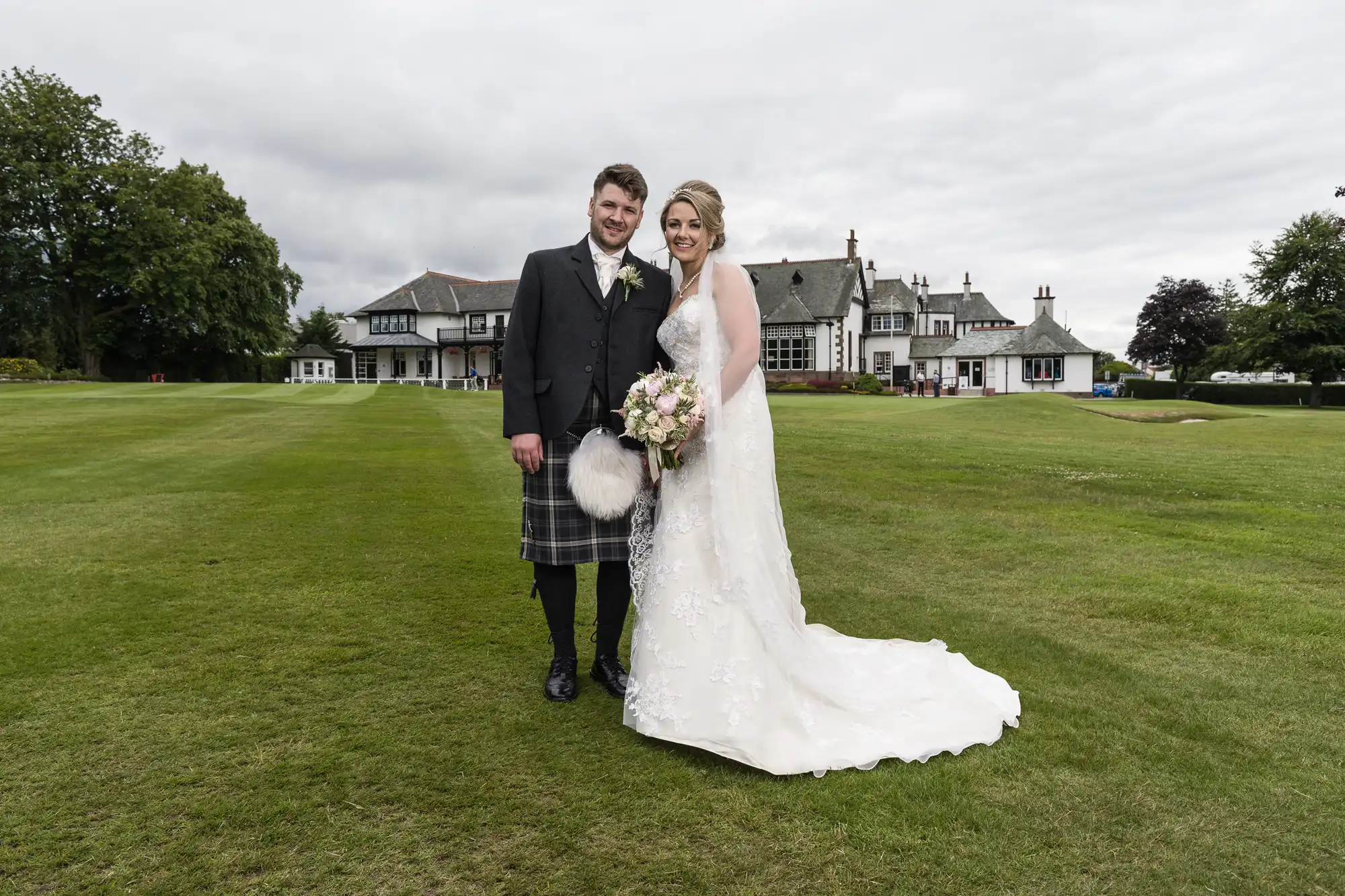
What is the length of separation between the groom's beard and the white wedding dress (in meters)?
0.32

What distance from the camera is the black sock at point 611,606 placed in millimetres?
4211

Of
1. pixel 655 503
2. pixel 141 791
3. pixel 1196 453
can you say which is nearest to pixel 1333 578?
pixel 655 503

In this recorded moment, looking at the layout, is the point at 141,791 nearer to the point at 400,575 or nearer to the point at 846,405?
the point at 400,575

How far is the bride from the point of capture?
11.3 ft

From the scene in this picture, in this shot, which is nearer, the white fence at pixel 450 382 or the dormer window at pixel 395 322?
the white fence at pixel 450 382

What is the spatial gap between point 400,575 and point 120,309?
50107 millimetres

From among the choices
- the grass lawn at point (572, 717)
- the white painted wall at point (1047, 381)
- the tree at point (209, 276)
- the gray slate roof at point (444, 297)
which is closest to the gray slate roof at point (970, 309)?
the white painted wall at point (1047, 381)

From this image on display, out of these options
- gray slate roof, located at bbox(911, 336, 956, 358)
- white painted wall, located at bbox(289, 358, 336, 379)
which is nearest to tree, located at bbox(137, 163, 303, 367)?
white painted wall, located at bbox(289, 358, 336, 379)

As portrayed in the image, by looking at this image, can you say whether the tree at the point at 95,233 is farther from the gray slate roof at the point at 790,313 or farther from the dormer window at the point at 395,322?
the gray slate roof at the point at 790,313

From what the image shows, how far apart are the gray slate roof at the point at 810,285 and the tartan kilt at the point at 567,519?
190ft

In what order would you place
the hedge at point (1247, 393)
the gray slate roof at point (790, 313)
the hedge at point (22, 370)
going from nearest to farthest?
1. the hedge at point (22, 370)
2. the hedge at point (1247, 393)
3. the gray slate roof at point (790, 313)

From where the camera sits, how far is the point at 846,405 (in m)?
32.7

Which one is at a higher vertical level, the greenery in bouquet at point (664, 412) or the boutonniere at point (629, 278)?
the boutonniere at point (629, 278)

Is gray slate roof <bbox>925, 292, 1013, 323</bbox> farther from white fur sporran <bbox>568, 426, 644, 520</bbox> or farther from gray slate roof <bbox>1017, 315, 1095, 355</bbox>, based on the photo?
white fur sporran <bbox>568, 426, 644, 520</bbox>
